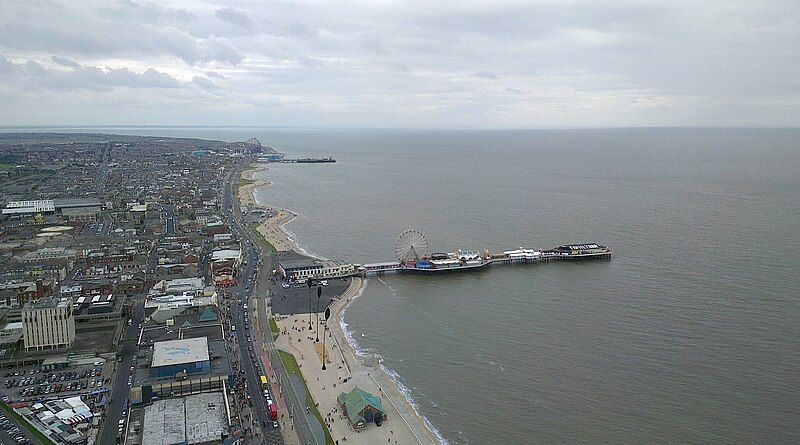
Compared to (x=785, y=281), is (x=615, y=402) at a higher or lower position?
lower

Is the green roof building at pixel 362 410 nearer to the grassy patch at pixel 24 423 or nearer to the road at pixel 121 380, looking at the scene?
the road at pixel 121 380

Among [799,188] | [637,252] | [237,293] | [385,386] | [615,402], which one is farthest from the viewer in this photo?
[799,188]

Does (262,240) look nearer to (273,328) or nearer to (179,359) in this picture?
(273,328)

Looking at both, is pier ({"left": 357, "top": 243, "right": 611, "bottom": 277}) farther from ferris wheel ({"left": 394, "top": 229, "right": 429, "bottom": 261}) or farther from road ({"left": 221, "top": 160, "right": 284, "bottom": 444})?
road ({"left": 221, "top": 160, "right": 284, "bottom": 444})

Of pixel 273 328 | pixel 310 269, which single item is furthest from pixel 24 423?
pixel 310 269

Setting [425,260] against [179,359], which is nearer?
[179,359]

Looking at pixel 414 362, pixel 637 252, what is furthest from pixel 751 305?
pixel 414 362

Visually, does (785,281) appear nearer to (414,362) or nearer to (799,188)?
(414,362)

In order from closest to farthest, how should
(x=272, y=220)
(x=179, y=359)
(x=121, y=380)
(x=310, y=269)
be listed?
(x=179, y=359) < (x=121, y=380) < (x=310, y=269) < (x=272, y=220)
